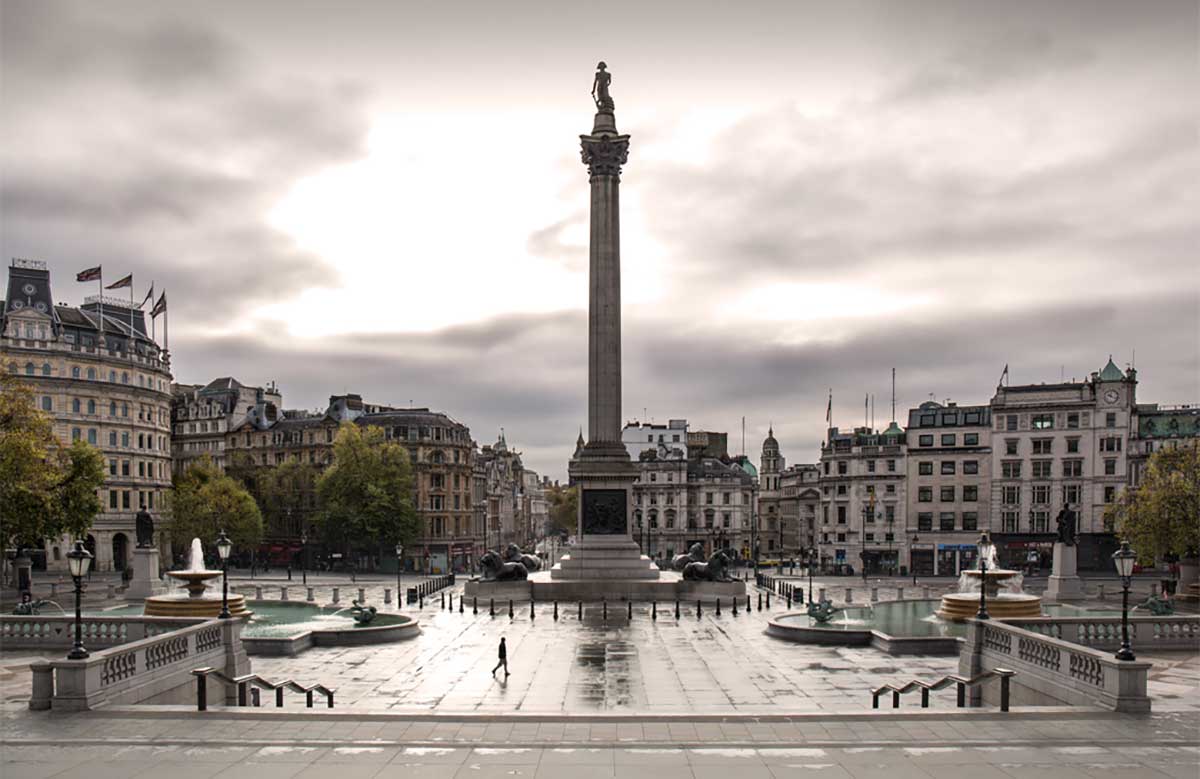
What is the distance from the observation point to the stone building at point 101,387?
79.6 metres

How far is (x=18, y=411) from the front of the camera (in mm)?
51156

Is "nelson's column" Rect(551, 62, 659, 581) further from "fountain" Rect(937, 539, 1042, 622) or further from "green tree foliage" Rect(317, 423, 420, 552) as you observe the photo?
"green tree foliage" Rect(317, 423, 420, 552)

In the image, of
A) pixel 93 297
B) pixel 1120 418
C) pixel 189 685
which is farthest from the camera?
pixel 93 297

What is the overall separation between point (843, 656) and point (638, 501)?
90235mm

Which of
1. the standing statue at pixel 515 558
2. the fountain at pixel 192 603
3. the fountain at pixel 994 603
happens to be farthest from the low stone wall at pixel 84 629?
the standing statue at pixel 515 558

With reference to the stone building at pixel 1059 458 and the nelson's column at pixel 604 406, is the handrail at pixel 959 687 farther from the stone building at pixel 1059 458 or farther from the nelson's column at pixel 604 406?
the stone building at pixel 1059 458

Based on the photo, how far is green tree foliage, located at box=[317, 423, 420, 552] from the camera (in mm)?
84688

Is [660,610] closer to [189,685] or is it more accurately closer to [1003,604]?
[1003,604]

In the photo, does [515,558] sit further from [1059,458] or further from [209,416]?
[209,416]

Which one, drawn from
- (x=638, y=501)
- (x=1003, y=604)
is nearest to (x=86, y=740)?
(x=1003, y=604)

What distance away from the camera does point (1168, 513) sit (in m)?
52.6

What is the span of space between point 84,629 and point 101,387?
63362 millimetres

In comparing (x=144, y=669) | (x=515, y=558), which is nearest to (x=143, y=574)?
(x=515, y=558)

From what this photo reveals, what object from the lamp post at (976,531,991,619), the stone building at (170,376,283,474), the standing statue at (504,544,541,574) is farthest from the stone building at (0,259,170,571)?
the lamp post at (976,531,991,619)
